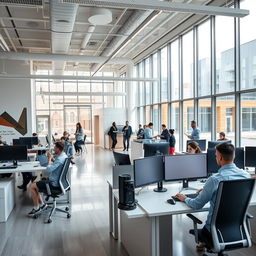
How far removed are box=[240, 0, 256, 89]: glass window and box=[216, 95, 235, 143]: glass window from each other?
0.72m

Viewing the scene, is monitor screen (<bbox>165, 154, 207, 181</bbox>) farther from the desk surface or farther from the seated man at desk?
the desk surface

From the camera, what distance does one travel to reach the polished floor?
331cm

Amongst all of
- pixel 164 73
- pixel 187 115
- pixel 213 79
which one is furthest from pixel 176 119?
pixel 213 79

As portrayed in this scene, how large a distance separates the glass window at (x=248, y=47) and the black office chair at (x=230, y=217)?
178 inches

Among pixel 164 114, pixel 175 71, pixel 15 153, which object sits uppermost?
pixel 175 71

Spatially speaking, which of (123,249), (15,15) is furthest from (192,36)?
(123,249)

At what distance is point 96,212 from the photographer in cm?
465

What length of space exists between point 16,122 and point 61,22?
7.36 m

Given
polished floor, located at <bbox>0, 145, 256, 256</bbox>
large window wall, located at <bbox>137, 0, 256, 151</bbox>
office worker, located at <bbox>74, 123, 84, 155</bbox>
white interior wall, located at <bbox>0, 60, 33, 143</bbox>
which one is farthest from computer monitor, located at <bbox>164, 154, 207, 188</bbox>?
white interior wall, located at <bbox>0, 60, 33, 143</bbox>

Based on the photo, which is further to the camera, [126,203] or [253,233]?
[253,233]

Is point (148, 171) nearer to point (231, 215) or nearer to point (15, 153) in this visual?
point (231, 215)

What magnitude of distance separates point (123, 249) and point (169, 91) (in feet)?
25.7

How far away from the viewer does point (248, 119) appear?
658 centimetres

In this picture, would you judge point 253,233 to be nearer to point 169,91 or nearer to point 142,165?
point 142,165
